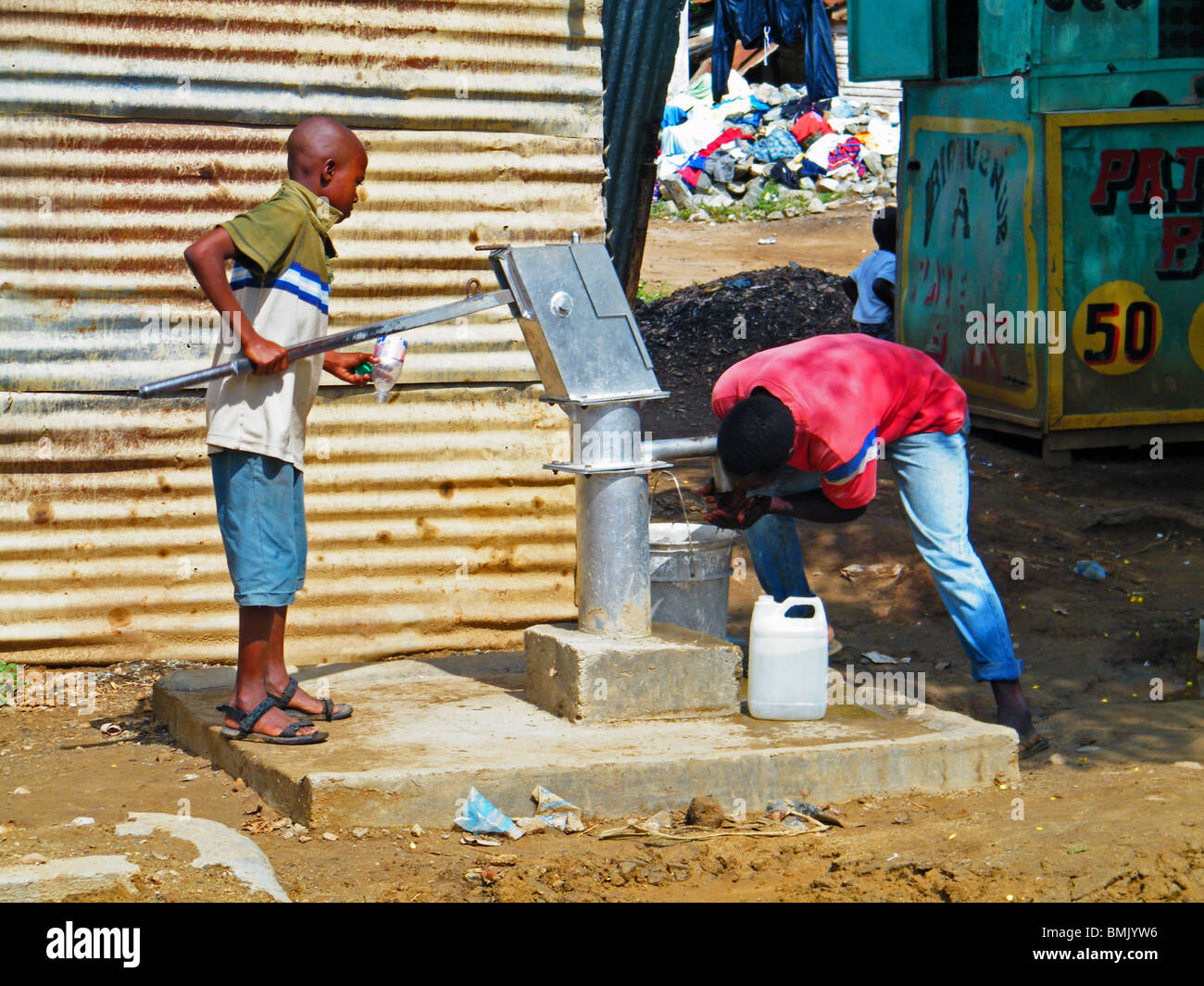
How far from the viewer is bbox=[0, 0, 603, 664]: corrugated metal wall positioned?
5.20 m

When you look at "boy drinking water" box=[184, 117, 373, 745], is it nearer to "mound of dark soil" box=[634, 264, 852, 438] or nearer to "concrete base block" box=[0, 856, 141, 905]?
"concrete base block" box=[0, 856, 141, 905]

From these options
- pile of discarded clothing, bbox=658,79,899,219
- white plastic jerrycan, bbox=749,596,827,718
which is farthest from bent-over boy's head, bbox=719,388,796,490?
pile of discarded clothing, bbox=658,79,899,219

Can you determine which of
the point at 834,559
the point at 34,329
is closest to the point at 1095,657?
the point at 834,559

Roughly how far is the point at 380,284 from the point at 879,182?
14.3 m

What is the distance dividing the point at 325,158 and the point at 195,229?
4.75 feet

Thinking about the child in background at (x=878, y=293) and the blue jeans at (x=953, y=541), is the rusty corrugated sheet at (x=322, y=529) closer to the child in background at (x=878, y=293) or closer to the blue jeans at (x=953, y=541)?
the blue jeans at (x=953, y=541)

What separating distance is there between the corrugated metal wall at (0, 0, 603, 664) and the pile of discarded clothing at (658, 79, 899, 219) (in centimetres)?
1274

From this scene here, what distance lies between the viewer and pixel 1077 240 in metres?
7.72

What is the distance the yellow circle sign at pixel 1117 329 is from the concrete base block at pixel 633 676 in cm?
425

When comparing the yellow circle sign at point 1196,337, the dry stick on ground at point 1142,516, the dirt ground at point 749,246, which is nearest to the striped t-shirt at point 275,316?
the dry stick on ground at point 1142,516

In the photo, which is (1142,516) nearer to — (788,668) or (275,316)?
(788,668)

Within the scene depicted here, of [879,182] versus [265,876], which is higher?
[879,182]

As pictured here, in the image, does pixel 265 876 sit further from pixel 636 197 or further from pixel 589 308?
pixel 636 197

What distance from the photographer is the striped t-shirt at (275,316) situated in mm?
3873
